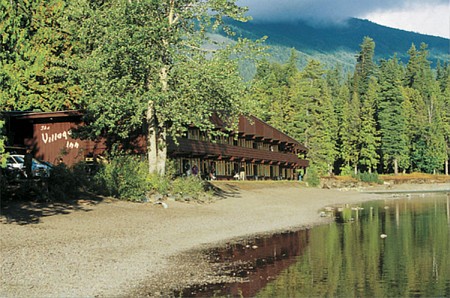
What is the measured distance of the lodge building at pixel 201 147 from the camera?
47.5 meters

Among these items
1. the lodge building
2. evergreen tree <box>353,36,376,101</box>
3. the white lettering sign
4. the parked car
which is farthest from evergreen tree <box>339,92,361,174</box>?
the parked car

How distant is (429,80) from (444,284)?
495ft

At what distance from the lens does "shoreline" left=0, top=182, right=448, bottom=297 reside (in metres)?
15.6

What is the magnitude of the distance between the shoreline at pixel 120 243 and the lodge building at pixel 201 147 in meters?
6.89

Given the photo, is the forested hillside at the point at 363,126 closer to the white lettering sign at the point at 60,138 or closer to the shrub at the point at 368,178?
the shrub at the point at 368,178

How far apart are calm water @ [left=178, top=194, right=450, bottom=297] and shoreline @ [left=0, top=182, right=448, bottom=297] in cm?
130

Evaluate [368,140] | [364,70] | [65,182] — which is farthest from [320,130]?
[364,70]

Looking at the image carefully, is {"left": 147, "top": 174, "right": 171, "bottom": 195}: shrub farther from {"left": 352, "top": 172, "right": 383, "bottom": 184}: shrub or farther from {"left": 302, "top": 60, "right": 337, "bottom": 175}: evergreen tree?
{"left": 352, "top": 172, "right": 383, "bottom": 184}: shrub

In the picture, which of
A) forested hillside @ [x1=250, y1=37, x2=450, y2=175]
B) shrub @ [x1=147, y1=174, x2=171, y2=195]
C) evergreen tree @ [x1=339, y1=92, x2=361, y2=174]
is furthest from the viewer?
evergreen tree @ [x1=339, y1=92, x2=361, y2=174]

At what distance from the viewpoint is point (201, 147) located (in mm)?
59375

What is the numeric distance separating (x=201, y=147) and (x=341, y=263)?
132ft

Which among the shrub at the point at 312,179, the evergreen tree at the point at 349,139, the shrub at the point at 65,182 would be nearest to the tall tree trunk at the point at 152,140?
the shrub at the point at 65,182

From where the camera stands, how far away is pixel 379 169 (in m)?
125

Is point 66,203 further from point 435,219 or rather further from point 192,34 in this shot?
point 435,219
